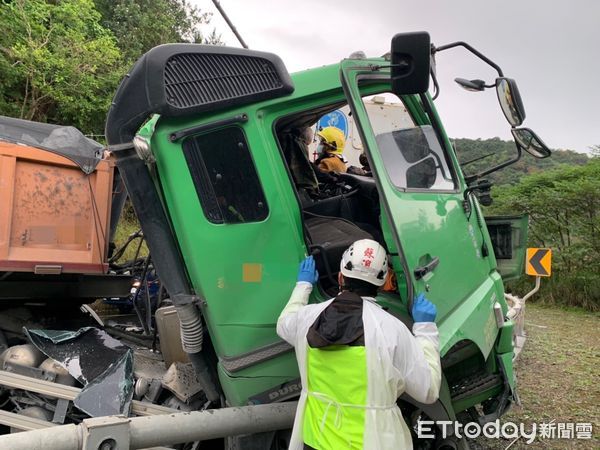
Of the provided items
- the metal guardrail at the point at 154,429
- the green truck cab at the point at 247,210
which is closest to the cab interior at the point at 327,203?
the green truck cab at the point at 247,210

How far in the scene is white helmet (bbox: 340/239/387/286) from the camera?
223cm

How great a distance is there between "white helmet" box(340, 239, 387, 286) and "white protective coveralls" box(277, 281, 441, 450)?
0.34ft

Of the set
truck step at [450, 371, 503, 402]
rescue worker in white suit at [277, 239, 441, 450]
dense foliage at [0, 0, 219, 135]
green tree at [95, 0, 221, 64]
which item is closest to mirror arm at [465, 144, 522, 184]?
rescue worker in white suit at [277, 239, 441, 450]

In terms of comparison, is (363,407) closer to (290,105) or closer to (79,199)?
(290,105)

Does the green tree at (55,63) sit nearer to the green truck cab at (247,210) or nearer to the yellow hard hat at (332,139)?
the yellow hard hat at (332,139)

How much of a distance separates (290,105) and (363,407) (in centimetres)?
142

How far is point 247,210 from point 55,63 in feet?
26.6

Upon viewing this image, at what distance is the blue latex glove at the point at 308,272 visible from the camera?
7.78ft

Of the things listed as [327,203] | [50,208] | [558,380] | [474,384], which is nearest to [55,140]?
[50,208]

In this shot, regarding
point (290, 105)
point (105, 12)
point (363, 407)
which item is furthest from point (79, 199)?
point (105, 12)

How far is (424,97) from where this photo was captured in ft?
9.20

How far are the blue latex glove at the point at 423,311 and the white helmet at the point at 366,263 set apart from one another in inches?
7.5

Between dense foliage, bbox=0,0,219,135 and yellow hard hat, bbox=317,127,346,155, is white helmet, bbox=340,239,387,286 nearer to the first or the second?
yellow hard hat, bbox=317,127,346,155

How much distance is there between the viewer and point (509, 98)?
2584 mm
